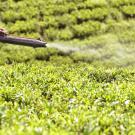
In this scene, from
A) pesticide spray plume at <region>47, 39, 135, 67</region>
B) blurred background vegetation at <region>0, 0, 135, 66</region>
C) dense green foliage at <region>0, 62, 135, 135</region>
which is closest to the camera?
dense green foliage at <region>0, 62, 135, 135</region>

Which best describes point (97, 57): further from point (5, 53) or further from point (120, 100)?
point (120, 100)

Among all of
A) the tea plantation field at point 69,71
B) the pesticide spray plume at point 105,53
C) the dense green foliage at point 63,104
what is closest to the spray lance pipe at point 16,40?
the tea plantation field at point 69,71

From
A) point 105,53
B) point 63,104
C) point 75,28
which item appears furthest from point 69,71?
point 75,28

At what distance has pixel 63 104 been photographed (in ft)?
38.4

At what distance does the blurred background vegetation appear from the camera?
30.8m

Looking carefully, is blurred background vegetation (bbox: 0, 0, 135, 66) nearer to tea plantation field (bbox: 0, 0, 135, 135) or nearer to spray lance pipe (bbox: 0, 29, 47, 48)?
tea plantation field (bbox: 0, 0, 135, 135)

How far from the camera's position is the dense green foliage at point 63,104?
9.41 m

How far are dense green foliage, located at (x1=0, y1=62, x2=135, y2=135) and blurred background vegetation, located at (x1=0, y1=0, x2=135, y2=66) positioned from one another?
43.6 feet

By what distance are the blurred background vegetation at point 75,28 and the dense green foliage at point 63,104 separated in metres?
13.3

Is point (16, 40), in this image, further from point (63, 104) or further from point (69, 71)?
point (63, 104)

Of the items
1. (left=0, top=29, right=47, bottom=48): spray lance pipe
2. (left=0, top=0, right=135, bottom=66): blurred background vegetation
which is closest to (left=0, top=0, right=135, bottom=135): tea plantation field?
(left=0, top=0, right=135, bottom=66): blurred background vegetation

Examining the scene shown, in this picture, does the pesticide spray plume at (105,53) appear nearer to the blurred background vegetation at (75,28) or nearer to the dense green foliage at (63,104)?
the blurred background vegetation at (75,28)

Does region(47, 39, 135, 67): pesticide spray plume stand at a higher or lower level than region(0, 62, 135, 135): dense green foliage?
lower

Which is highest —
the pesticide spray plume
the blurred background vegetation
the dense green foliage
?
the dense green foliage
